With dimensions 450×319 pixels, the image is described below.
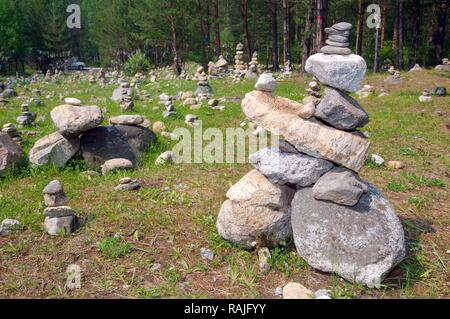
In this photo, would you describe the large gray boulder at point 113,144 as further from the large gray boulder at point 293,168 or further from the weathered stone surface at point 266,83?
the large gray boulder at point 293,168

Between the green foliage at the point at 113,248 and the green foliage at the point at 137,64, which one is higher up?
the green foliage at the point at 113,248

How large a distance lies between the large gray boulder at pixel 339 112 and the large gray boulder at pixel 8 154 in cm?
648

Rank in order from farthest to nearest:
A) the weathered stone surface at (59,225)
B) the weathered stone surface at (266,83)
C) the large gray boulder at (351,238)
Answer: the weathered stone surface at (59,225) < the weathered stone surface at (266,83) < the large gray boulder at (351,238)

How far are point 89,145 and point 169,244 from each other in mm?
3958

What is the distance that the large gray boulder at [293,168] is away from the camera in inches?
220

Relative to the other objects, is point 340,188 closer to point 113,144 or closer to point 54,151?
point 113,144

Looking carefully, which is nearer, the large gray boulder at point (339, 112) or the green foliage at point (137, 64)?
the large gray boulder at point (339, 112)

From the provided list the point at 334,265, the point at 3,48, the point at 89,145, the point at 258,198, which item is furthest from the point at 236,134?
the point at 3,48

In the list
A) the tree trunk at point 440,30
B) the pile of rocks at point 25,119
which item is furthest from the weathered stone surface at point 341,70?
the tree trunk at point 440,30

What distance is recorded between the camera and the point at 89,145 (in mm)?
8883

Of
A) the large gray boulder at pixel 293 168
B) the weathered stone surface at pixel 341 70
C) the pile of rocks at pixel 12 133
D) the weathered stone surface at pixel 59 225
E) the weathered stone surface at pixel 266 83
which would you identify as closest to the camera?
the weathered stone surface at pixel 341 70

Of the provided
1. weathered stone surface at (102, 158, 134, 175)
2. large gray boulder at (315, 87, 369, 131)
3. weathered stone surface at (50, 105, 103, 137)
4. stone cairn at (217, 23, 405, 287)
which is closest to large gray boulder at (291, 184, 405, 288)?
stone cairn at (217, 23, 405, 287)

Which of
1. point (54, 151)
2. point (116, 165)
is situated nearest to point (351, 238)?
point (116, 165)

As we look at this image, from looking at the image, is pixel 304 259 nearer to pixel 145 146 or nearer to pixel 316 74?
pixel 316 74
